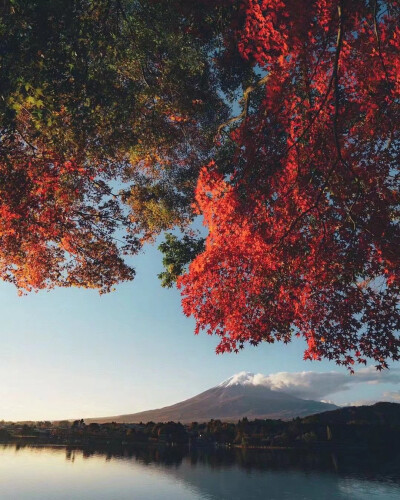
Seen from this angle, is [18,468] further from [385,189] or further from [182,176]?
[385,189]

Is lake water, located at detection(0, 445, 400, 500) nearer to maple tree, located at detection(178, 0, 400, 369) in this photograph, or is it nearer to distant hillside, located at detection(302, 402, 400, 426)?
maple tree, located at detection(178, 0, 400, 369)

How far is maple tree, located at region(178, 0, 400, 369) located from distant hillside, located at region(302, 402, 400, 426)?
107 meters

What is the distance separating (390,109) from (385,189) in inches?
106

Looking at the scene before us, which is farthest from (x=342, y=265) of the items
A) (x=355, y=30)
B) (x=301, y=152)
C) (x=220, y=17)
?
(x=220, y=17)

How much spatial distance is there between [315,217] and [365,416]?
128032 millimetres

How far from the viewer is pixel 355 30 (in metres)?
12.5

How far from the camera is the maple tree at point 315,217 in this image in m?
12.2

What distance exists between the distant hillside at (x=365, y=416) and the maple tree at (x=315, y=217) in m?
107

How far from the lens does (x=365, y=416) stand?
389 feet

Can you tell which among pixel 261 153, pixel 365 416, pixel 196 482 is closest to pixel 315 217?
pixel 261 153

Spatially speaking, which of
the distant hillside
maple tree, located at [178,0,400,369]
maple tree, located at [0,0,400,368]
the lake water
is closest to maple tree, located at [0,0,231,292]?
maple tree, located at [0,0,400,368]

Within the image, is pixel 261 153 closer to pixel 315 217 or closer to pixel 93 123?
pixel 315 217

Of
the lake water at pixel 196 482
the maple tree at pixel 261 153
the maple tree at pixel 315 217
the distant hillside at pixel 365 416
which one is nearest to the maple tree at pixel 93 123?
the maple tree at pixel 261 153

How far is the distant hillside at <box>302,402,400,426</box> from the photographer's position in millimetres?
109375
